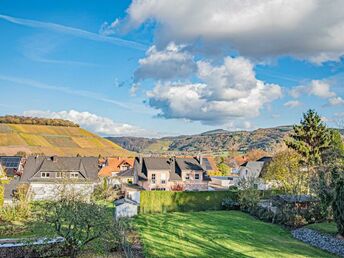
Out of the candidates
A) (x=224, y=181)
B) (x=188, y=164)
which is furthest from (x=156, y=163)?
(x=224, y=181)

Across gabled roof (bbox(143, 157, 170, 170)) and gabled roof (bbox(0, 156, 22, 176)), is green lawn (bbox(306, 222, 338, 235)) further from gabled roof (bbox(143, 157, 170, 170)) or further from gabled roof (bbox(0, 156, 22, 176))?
gabled roof (bbox(0, 156, 22, 176))

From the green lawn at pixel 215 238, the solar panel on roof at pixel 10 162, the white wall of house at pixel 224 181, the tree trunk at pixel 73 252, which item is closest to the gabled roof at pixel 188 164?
the white wall of house at pixel 224 181

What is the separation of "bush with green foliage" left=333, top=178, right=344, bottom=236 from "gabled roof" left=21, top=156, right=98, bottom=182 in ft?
115

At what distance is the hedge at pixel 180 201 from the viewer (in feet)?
119

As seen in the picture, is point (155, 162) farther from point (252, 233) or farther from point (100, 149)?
point (100, 149)

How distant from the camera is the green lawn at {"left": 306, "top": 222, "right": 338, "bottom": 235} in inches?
1026

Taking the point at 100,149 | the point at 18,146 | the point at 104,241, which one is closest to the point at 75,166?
the point at 104,241

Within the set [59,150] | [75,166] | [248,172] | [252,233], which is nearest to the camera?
[252,233]

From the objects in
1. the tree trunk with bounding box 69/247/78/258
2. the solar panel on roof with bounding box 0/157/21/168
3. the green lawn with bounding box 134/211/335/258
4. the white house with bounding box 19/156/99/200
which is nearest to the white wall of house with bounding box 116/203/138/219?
the green lawn with bounding box 134/211/335/258

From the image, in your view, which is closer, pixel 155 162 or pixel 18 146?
pixel 155 162

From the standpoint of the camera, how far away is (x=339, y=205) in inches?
969

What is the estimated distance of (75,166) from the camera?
5134 cm

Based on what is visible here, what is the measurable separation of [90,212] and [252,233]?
14106 millimetres

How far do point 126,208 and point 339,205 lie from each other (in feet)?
64.4
